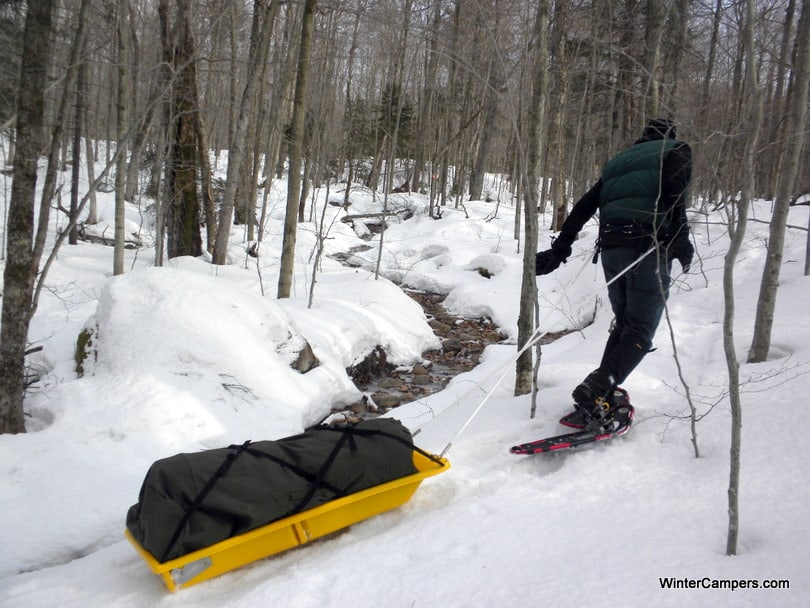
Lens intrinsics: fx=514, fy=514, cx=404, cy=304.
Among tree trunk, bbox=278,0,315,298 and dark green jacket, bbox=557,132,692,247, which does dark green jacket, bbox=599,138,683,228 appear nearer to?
dark green jacket, bbox=557,132,692,247

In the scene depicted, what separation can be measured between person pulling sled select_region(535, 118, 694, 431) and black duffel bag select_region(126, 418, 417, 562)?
1.29 m

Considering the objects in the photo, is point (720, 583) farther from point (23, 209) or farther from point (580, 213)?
point (23, 209)

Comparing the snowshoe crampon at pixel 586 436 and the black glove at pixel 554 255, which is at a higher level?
the black glove at pixel 554 255

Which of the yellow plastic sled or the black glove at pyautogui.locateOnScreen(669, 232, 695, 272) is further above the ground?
the black glove at pyautogui.locateOnScreen(669, 232, 695, 272)

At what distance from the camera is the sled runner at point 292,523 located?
2.20 metres

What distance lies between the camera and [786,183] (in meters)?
3.63

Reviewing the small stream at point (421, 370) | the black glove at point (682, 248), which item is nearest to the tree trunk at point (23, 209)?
the small stream at point (421, 370)

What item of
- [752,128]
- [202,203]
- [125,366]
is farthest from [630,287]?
[202,203]

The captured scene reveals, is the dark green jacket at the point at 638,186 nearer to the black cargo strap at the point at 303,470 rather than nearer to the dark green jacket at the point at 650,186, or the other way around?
the dark green jacket at the point at 650,186

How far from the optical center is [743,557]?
1.94 m

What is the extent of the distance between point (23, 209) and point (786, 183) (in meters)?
5.39

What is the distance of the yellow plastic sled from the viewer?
219cm

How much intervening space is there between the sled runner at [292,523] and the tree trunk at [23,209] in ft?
7.06

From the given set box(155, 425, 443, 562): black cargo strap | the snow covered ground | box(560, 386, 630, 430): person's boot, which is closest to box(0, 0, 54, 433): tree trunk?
the snow covered ground
